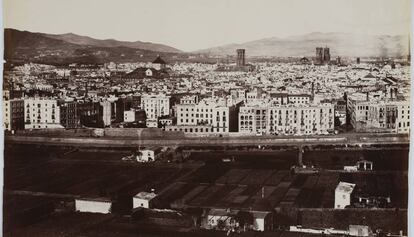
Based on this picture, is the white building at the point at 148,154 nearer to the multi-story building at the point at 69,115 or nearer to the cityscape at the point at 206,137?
the cityscape at the point at 206,137

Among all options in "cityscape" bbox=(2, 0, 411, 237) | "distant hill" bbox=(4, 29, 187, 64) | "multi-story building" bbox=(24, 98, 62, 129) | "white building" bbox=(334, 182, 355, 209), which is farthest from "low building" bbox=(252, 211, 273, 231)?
"multi-story building" bbox=(24, 98, 62, 129)

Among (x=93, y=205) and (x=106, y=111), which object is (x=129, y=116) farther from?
(x=93, y=205)

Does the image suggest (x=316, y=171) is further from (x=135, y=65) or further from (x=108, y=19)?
(x=108, y=19)

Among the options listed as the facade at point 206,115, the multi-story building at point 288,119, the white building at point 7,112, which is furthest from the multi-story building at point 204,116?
the white building at point 7,112

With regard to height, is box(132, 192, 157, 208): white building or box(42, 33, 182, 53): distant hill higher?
box(42, 33, 182, 53): distant hill

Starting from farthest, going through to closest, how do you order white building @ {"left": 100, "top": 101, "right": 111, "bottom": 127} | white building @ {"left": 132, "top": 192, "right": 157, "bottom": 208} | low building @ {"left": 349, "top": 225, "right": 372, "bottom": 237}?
white building @ {"left": 100, "top": 101, "right": 111, "bottom": 127}
white building @ {"left": 132, "top": 192, "right": 157, "bottom": 208}
low building @ {"left": 349, "top": 225, "right": 372, "bottom": 237}

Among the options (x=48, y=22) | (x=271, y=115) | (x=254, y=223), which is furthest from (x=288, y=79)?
(x=48, y=22)

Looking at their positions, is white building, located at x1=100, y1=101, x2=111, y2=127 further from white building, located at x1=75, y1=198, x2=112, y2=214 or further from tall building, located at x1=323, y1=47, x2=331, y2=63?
tall building, located at x1=323, y1=47, x2=331, y2=63
